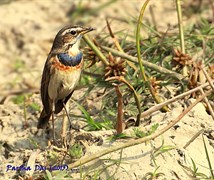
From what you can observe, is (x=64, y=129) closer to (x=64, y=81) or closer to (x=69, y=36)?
(x=64, y=81)

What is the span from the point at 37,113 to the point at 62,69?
2.76 feet

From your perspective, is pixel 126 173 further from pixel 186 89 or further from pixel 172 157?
A: pixel 186 89

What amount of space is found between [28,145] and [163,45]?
1.51 meters

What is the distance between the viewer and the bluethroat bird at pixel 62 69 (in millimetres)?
5367

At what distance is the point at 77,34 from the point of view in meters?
5.49

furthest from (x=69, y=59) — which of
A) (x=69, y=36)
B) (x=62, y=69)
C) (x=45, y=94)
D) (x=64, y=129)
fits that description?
(x=64, y=129)

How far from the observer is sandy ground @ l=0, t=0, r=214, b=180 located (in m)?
4.62

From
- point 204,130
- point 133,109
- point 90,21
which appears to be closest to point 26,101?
point 133,109

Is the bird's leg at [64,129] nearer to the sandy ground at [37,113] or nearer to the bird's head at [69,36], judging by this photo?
the sandy ground at [37,113]

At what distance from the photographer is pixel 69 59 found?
17.7 ft

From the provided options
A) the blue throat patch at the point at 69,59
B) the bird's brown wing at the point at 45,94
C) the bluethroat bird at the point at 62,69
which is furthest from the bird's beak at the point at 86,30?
the bird's brown wing at the point at 45,94

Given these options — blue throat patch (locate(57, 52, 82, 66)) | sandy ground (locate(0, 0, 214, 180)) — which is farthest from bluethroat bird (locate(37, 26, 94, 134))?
sandy ground (locate(0, 0, 214, 180))

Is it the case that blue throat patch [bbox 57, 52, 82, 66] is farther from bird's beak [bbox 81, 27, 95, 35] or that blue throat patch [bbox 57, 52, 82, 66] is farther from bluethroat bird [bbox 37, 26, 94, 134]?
bird's beak [bbox 81, 27, 95, 35]

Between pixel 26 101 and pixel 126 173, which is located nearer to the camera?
pixel 126 173
